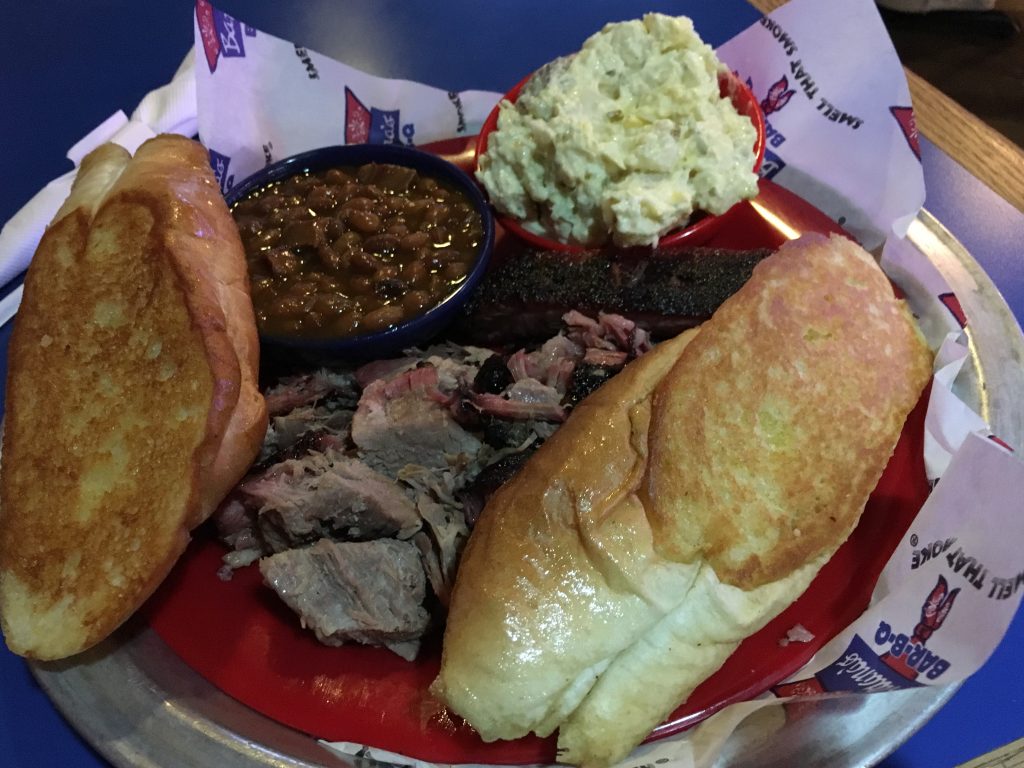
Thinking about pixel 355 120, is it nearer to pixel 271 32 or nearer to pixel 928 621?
pixel 271 32

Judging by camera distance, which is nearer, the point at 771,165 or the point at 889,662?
the point at 889,662

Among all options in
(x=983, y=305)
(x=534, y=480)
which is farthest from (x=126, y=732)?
(x=983, y=305)

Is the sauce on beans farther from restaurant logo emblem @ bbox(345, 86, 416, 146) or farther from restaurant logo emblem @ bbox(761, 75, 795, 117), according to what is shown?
restaurant logo emblem @ bbox(761, 75, 795, 117)

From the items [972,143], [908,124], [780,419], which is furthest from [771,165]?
[780,419]

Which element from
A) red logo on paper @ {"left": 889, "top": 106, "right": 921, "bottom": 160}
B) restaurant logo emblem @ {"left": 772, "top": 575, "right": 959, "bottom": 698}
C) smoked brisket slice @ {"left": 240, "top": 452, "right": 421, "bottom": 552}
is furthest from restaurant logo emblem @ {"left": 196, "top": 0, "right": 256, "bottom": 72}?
restaurant logo emblem @ {"left": 772, "top": 575, "right": 959, "bottom": 698}

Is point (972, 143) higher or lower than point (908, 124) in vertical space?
lower

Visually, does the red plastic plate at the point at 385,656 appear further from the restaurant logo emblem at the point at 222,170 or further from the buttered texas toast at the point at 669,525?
the restaurant logo emblem at the point at 222,170
